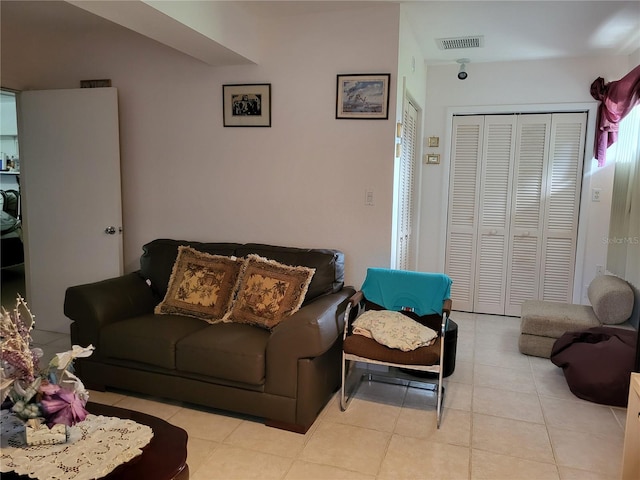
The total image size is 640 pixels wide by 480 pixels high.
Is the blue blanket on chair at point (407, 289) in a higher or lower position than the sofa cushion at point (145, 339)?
higher

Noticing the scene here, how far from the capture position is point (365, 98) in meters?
3.19

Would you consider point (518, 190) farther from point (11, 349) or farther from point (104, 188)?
point (11, 349)

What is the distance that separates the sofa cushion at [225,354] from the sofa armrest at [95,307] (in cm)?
59

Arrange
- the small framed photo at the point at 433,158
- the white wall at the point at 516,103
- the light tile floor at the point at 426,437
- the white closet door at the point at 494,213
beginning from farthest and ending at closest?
the small framed photo at the point at 433,158 < the white closet door at the point at 494,213 < the white wall at the point at 516,103 < the light tile floor at the point at 426,437

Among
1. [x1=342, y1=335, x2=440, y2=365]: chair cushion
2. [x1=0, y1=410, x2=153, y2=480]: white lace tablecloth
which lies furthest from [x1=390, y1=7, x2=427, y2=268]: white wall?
[x1=0, y1=410, x2=153, y2=480]: white lace tablecloth

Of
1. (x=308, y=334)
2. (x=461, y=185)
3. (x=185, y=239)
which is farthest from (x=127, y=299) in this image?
(x=461, y=185)

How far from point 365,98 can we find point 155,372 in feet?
7.19

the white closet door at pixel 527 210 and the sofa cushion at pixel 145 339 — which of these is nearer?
the sofa cushion at pixel 145 339

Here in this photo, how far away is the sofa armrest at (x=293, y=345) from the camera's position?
2428 mm

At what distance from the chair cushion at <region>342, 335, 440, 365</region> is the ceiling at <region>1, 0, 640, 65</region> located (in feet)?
6.61

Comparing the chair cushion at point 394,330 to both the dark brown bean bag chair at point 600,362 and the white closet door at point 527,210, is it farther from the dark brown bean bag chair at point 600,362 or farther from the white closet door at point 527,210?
the white closet door at point 527,210

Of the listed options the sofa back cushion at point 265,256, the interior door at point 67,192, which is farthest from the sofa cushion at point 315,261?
the interior door at point 67,192

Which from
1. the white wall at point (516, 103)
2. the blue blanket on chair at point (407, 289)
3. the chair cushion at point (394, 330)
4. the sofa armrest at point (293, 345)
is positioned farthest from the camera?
the white wall at point (516, 103)

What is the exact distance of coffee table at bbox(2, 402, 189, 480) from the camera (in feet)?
4.87
